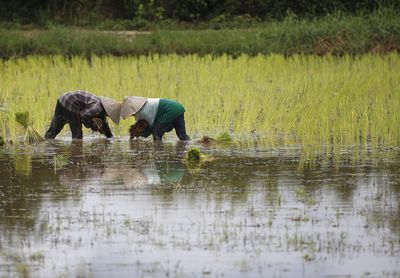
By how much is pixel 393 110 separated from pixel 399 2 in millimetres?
12560

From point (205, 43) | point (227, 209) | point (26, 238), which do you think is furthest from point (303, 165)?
point (205, 43)

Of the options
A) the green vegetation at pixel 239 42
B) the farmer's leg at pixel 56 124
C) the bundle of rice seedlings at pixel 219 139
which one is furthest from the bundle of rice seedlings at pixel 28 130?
the green vegetation at pixel 239 42

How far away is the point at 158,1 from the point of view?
24.6 metres

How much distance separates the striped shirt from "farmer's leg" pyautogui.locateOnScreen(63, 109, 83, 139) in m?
0.08

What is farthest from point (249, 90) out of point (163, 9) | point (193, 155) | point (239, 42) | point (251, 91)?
point (163, 9)

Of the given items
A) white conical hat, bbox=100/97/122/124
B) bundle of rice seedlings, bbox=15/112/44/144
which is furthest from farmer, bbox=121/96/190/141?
bundle of rice seedlings, bbox=15/112/44/144

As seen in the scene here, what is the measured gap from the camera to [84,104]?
→ 377 inches

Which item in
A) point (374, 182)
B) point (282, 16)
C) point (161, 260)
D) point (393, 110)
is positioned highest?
point (282, 16)

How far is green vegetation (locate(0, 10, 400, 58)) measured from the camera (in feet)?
61.3

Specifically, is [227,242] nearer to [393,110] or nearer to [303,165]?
[303,165]

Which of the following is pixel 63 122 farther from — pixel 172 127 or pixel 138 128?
pixel 172 127

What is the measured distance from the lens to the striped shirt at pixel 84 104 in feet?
30.9

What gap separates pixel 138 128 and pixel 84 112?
1.79 feet

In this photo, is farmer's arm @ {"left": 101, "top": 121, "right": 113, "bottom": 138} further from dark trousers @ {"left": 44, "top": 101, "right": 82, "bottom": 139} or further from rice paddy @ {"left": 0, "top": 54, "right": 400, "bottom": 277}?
dark trousers @ {"left": 44, "top": 101, "right": 82, "bottom": 139}
